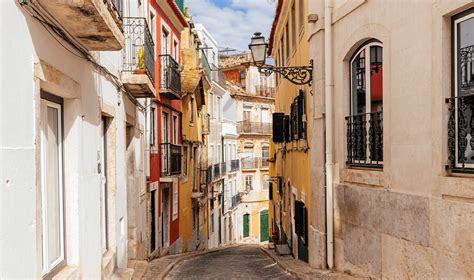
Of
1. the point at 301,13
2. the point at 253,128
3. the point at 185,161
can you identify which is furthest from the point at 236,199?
the point at 301,13

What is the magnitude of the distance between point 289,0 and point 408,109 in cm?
880

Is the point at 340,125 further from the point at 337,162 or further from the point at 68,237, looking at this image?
the point at 68,237

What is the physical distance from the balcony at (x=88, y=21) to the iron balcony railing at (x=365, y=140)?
13.4 ft

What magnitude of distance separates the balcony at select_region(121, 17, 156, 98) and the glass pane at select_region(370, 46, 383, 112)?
13.6ft

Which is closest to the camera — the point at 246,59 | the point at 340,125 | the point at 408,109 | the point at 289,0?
the point at 408,109

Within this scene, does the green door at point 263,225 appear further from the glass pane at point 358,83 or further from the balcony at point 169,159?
the glass pane at point 358,83

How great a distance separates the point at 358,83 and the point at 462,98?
2804 millimetres

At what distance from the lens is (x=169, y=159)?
16.0 m

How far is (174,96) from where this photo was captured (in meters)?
16.3

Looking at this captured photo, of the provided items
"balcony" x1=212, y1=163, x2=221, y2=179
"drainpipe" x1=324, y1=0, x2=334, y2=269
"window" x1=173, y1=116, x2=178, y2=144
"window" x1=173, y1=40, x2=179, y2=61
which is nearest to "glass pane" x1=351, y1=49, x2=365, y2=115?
"drainpipe" x1=324, y1=0, x2=334, y2=269

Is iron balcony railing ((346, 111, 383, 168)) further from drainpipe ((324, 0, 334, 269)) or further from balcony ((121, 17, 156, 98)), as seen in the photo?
balcony ((121, 17, 156, 98))

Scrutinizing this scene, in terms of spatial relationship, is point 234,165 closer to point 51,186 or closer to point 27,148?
point 51,186

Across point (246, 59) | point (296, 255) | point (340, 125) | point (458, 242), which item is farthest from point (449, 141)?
point (246, 59)

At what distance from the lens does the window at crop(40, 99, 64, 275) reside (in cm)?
470
